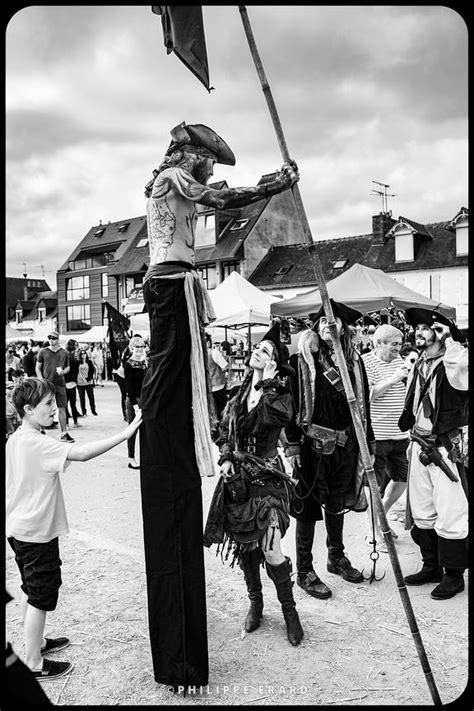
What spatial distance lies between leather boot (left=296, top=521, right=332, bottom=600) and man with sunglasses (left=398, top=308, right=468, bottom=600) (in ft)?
2.29

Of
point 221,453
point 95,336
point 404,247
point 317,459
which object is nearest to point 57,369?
point 317,459

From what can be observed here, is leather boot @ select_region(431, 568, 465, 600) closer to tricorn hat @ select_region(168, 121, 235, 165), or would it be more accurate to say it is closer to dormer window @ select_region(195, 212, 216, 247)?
tricorn hat @ select_region(168, 121, 235, 165)

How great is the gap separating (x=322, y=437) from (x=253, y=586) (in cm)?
124

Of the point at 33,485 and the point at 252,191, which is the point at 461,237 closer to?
the point at 252,191

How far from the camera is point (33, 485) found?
320cm

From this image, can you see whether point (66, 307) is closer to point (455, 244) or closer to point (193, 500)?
point (455, 244)

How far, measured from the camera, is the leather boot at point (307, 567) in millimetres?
4285

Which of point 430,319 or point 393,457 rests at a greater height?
point 430,319

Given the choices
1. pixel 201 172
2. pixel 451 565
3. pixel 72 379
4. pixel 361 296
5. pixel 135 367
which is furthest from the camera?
pixel 72 379

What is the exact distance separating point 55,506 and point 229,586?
1791mm

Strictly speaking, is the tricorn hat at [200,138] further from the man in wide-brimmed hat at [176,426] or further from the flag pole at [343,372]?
the flag pole at [343,372]

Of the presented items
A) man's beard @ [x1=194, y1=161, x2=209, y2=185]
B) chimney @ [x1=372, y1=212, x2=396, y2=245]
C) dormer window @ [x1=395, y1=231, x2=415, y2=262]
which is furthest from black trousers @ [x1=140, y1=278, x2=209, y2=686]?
chimney @ [x1=372, y1=212, x2=396, y2=245]

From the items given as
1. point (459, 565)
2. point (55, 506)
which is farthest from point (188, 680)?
point (459, 565)

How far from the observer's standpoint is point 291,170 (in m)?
2.93
